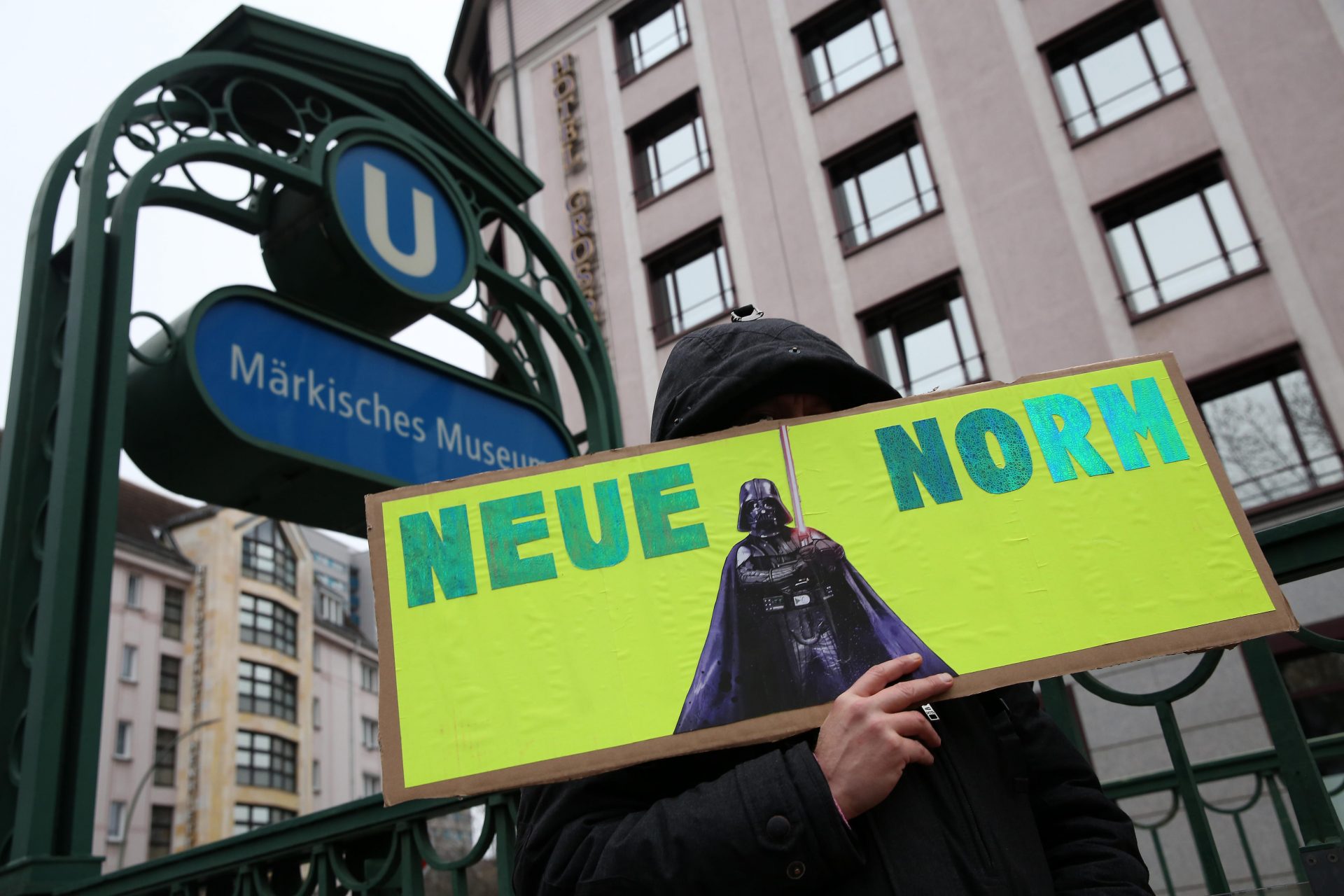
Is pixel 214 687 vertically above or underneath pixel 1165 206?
underneath

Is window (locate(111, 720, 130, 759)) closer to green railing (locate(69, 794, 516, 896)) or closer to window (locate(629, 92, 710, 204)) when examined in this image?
window (locate(629, 92, 710, 204))

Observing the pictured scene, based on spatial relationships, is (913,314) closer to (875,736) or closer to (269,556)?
(875,736)

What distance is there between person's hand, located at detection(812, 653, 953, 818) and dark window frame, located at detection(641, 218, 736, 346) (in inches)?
644

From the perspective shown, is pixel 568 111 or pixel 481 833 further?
pixel 568 111

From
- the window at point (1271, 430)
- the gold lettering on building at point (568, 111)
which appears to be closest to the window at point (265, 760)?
the gold lettering on building at point (568, 111)

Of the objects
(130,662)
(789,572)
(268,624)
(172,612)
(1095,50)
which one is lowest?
(789,572)

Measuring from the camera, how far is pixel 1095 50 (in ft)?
50.1

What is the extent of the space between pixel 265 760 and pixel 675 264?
117 feet

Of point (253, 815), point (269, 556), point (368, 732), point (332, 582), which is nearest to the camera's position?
point (253, 815)

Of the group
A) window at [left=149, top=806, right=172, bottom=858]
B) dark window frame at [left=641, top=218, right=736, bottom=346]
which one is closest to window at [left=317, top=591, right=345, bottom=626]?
window at [left=149, top=806, right=172, bottom=858]

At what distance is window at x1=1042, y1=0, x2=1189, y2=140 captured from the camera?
1447 centimetres

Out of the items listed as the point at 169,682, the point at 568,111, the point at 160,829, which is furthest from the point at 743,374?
the point at 169,682

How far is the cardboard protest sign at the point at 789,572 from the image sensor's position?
1.44m

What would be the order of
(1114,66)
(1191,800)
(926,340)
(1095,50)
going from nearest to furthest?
(1191,800) → (1114,66) → (1095,50) → (926,340)
